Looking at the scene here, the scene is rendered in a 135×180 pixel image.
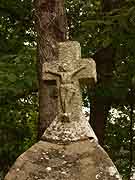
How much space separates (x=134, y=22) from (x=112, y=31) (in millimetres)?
496

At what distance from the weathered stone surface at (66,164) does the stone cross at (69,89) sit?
0.31 feet

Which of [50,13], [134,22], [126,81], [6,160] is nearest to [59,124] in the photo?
[50,13]

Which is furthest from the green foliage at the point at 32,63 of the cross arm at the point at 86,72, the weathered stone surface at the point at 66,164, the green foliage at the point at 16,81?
the weathered stone surface at the point at 66,164

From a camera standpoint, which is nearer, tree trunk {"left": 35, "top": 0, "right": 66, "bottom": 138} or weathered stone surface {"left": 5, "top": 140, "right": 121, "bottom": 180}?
weathered stone surface {"left": 5, "top": 140, "right": 121, "bottom": 180}

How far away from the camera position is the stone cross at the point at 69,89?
4102 millimetres

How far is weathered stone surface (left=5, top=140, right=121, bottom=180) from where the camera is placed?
3.83 meters

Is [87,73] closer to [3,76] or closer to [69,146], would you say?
[69,146]

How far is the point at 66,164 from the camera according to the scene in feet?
12.9

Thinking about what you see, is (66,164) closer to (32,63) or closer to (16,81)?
(16,81)

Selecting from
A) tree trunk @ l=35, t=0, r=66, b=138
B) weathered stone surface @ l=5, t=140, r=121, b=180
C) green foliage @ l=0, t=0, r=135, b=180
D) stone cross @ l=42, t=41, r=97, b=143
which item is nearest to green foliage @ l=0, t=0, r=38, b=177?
green foliage @ l=0, t=0, r=135, b=180

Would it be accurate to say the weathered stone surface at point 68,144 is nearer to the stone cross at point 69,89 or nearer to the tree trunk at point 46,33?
the stone cross at point 69,89

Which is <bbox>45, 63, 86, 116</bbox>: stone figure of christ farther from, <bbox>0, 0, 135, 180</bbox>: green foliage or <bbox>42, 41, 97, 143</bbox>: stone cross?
<bbox>0, 0, 135, 180</bbox>: green foliage

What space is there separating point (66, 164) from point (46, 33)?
3089mm

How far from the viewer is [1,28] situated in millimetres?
10836
